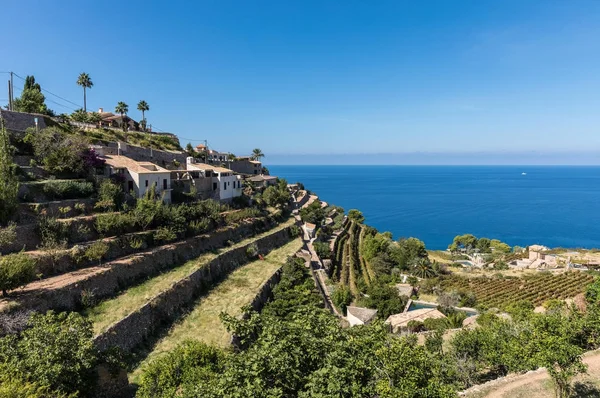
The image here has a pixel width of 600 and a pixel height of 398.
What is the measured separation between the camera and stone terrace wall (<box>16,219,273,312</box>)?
65.3ft

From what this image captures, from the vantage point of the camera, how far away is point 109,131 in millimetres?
47625

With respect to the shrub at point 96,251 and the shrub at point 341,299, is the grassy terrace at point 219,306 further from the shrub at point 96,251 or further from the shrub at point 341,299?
the shrub at point 96,251

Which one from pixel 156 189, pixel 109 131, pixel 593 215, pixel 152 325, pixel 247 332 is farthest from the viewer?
pixel 593 215

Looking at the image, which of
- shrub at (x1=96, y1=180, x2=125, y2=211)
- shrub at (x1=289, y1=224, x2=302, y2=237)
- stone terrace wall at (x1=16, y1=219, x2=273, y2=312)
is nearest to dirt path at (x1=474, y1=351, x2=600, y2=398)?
stone terrace wall at (x1=16, y1=219, x2=273, y2=312)

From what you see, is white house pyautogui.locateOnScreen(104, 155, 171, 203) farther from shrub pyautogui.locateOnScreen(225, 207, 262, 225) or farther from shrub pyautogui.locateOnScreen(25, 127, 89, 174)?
shrub pyautogui.locateOnScreen(225, 207, 262, 225)

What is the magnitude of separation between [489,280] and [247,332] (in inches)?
2064

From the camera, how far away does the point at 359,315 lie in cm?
3434

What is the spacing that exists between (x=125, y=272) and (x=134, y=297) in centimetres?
260

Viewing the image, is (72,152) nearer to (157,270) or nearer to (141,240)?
(141,240)

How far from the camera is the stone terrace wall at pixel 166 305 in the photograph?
20.0 meters

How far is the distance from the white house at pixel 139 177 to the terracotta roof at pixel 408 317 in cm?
2797

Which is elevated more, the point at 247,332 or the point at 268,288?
the point at 247,332

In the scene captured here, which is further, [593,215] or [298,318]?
[593,215]

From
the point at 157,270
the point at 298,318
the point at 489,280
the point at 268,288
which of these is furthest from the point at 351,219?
the point at 298,318
